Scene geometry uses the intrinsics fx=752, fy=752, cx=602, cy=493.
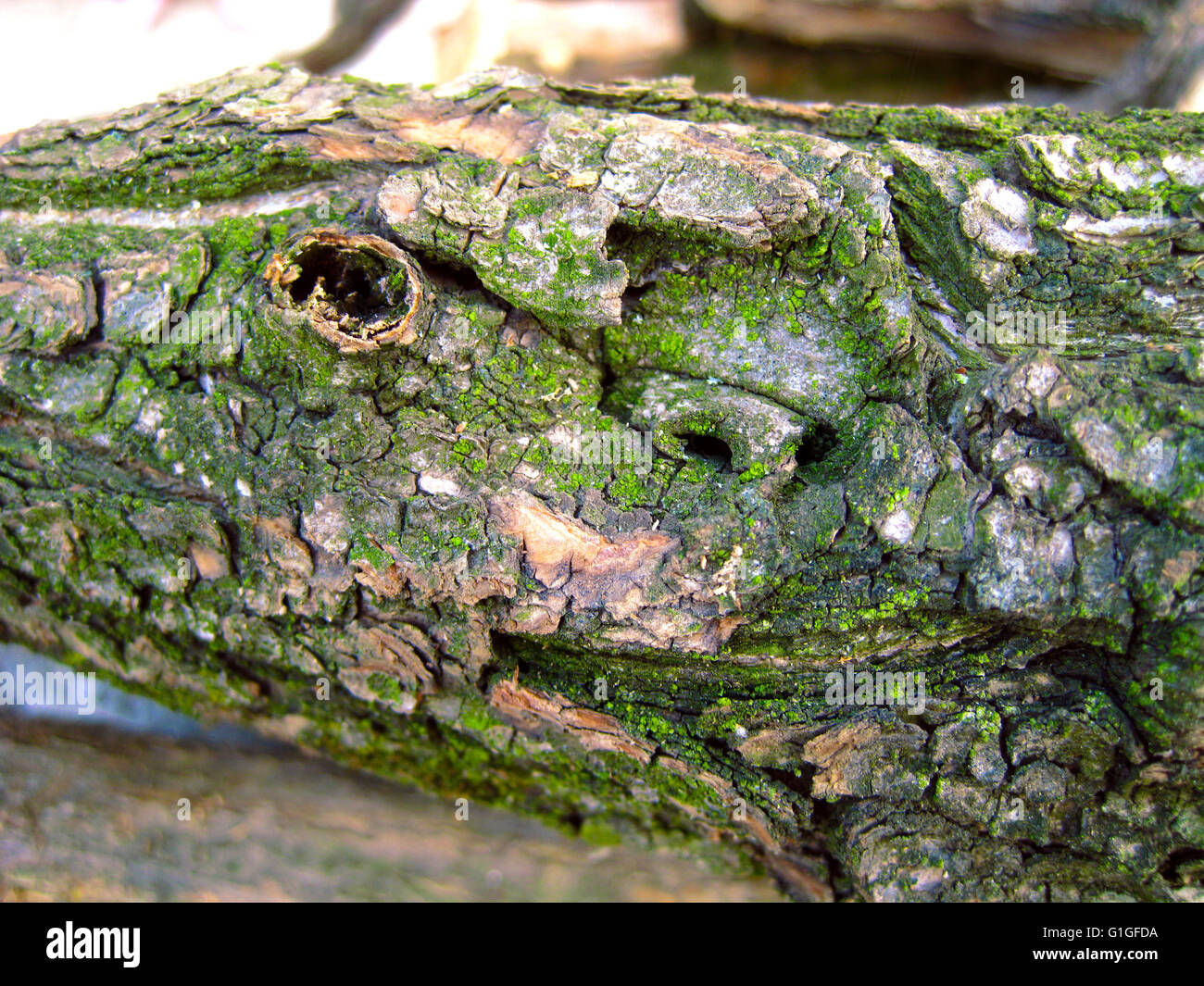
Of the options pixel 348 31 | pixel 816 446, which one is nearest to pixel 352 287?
pixel 816 446

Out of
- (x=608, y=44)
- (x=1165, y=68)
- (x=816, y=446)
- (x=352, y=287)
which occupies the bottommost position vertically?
(x=816, y=446)

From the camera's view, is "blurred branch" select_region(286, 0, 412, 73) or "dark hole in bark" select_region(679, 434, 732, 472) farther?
"blurred branch" select_region(286, 0, 412, 73)

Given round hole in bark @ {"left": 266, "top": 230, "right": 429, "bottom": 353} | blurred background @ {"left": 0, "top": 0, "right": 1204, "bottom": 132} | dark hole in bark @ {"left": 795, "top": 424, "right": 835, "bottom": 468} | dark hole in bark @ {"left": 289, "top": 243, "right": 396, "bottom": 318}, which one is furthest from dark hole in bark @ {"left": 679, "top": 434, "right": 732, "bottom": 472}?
blurred background @ {"left": 0, "top": 0, "right": 1204, "bottom": 132}

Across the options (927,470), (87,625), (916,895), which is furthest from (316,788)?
(927,470)

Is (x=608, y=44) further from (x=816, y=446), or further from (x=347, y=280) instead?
(x=816, y=446)

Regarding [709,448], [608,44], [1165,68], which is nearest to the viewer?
[709,448]

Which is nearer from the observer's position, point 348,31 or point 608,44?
point 348,31

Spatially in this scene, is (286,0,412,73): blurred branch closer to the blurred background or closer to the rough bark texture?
the blurred background
